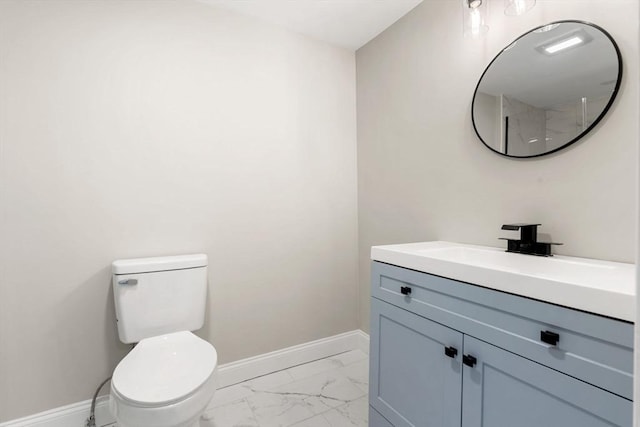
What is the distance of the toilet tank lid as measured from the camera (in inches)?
58.6

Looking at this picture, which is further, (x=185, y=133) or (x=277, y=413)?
(x=185, y=133)

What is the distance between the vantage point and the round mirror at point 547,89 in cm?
112

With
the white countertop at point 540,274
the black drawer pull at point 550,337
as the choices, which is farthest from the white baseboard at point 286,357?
the black drawer pull at point 550,337

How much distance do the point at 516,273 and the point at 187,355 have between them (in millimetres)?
1347

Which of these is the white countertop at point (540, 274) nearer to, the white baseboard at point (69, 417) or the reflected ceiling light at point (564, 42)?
the reflected ceiling light at point (564, 42)

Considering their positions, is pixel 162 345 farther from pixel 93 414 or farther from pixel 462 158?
Answer: pixel 462 158

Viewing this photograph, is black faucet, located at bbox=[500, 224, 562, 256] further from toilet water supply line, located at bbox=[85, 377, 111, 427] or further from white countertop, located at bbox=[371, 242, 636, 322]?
toilet water supply line, located at bbox=[85, 377, 111, 427]

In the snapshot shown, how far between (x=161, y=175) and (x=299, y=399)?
155 cm

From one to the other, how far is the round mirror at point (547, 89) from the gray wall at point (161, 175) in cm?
110

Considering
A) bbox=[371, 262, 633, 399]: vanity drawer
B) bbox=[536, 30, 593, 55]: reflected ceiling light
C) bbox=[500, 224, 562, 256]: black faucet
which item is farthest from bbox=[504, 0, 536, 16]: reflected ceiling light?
bbox=[371, 262, 633, 399]: vanity drawer

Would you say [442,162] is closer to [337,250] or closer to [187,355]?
[337,250]

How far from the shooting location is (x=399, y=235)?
2.03m

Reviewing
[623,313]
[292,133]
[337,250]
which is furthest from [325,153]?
[623,313]

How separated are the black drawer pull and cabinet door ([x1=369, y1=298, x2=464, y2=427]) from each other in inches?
11.1
